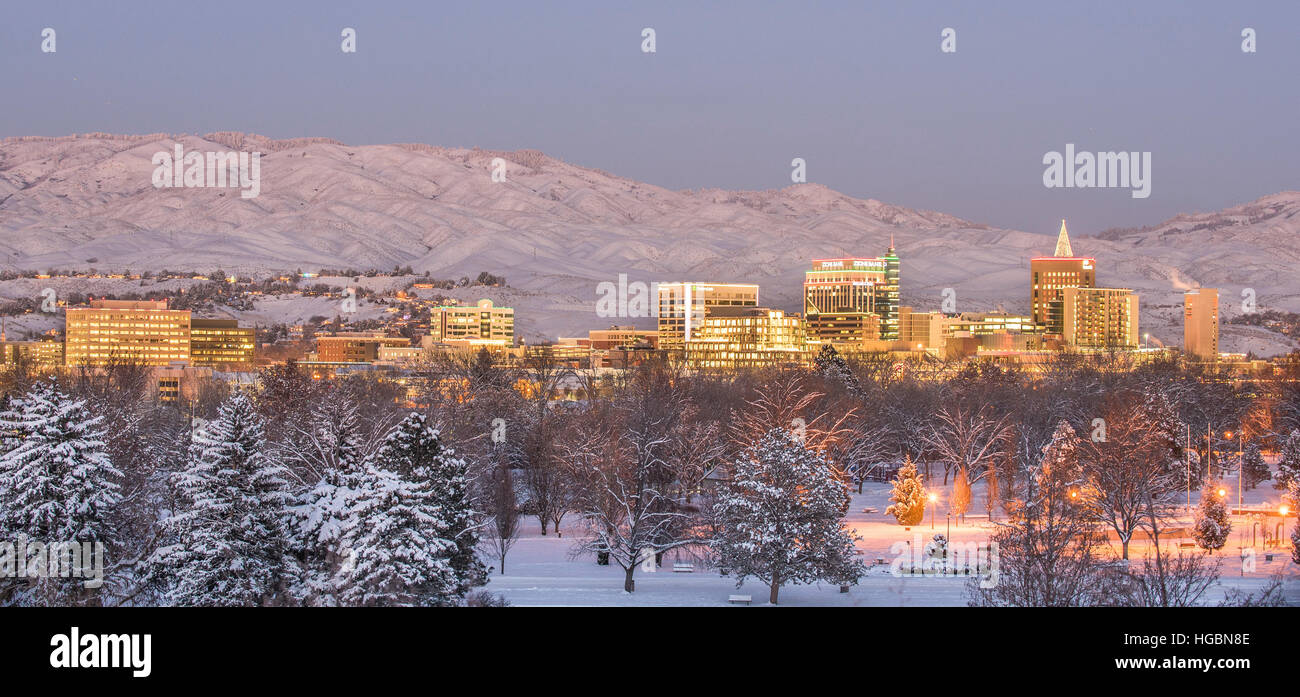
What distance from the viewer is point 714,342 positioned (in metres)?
156

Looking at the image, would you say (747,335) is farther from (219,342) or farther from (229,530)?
(229,530)

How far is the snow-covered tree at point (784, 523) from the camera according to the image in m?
29.5

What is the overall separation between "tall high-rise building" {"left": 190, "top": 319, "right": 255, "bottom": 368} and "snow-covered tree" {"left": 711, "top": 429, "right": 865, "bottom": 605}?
121765mm

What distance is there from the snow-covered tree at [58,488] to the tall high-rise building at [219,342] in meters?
124

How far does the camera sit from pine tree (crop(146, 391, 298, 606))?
74.7ft

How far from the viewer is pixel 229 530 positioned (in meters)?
23.1

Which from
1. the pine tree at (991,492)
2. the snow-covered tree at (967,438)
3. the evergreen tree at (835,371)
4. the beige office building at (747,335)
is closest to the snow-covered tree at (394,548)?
the pine tree at (991,492)

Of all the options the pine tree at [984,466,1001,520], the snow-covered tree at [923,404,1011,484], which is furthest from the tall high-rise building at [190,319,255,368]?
the pine tree at [984,466,1001,520]

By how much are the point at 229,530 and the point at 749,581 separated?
47.7ft

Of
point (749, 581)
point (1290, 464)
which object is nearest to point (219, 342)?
point (1290, 464)
